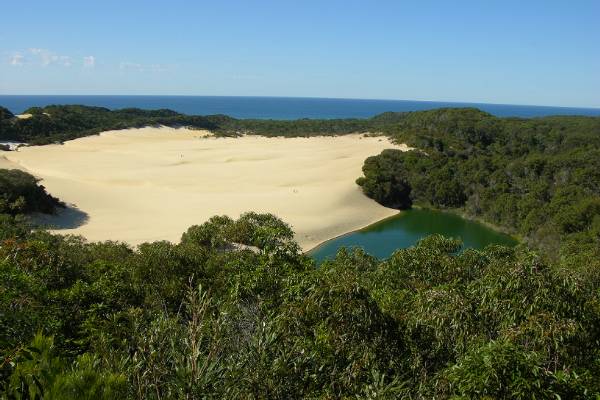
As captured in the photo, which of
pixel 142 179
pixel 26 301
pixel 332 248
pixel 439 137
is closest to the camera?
pixel 26 301

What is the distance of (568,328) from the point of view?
255 inches

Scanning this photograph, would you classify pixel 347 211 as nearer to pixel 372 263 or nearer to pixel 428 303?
pixel 372 263

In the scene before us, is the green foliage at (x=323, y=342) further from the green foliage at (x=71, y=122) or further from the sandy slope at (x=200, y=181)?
the green foliage at (x=71, y=122)

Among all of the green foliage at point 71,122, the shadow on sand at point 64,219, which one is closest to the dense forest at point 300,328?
the shadow on sand at point 64,219

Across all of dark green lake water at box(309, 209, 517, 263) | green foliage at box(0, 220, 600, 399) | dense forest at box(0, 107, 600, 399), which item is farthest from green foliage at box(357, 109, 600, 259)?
green foliage at box(0, 220, 600, 399)

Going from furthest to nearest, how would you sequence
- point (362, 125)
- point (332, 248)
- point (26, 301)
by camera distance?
point (362, 125) < point (332, 248) < point (26, 301)

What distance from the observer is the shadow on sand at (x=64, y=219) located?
34.6 metres

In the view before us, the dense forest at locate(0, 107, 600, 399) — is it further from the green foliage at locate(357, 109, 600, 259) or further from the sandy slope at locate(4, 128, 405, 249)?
the sandy slope at locate(4, 128, 405, 249)

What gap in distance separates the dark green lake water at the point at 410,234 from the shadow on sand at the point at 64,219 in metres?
18.1

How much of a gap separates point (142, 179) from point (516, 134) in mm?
49320

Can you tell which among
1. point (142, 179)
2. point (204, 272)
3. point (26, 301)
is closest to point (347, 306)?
point (26, 301)

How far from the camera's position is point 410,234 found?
3978cm

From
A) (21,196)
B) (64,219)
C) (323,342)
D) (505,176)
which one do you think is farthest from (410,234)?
(323,342)

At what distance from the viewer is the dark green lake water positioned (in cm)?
3572
